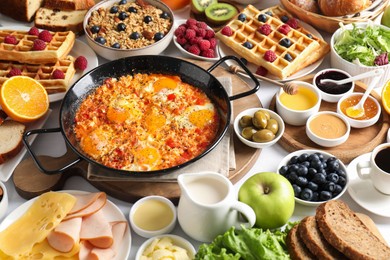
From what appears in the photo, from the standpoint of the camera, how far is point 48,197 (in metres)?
2.47

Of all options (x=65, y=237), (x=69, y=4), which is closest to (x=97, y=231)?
(x=65, y=237)

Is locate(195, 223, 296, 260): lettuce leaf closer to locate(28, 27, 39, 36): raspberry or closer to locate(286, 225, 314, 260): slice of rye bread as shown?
locate(286, 225, 314, 260): slice of rye bread

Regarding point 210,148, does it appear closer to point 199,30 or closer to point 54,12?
point 199,30

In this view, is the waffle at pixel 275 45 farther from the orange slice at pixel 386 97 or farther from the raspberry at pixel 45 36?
the raspberry at pixel 45 36

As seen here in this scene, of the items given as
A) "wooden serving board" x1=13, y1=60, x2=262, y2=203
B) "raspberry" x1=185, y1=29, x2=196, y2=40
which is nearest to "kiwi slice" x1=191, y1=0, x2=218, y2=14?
"raspberry" x1=185, y1=29, x2=196, y2=40

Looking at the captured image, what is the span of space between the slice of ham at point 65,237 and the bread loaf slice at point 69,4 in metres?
1.81

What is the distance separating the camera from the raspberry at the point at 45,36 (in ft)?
10.9

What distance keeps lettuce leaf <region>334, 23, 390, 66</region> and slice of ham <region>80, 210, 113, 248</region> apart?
1.77m

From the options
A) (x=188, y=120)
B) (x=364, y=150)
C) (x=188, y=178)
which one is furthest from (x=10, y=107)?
(x=364, y=150)

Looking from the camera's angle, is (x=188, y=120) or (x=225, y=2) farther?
(x=225, y=2)

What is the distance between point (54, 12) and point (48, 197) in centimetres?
164

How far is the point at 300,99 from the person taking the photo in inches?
120

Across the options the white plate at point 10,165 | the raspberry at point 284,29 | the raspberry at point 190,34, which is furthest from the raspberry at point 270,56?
the white plate at point 10,165

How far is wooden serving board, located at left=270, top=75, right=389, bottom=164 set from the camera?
2797 mm
